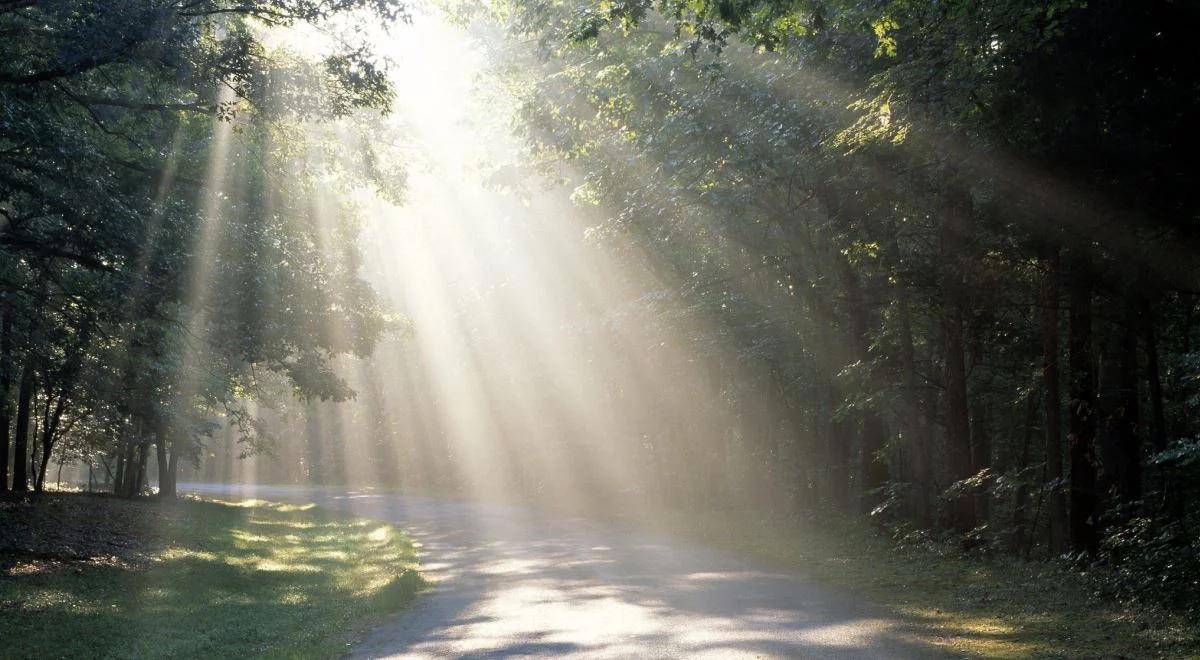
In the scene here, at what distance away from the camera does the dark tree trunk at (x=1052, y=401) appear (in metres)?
14.9

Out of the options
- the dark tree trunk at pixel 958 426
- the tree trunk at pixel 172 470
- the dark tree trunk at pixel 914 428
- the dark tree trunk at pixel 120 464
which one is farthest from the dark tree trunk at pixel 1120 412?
the tree trunk at pixel 172 470

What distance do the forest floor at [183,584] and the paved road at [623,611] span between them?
0.90 metres

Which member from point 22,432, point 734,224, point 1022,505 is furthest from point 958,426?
point 22,432

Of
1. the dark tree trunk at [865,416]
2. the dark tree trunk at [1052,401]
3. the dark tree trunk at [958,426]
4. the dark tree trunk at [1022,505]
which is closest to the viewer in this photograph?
the dark tree trunk at [1052,401]

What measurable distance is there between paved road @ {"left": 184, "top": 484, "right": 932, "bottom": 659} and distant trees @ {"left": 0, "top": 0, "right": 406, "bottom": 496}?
6.38m

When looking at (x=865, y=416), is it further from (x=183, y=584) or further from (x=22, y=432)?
(x=22, y=432)

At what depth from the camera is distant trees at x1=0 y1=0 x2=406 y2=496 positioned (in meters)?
12.3

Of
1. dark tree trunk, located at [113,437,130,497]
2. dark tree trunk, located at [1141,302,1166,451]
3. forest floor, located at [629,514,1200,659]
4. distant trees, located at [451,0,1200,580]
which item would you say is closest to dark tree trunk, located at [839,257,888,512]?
distant trees, located at [451,0,1200,580]

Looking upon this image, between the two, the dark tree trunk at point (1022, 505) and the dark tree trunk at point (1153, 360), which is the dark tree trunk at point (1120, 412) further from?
the dark tree trunk at point (1022, 505)

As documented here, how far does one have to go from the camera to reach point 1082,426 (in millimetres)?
14172

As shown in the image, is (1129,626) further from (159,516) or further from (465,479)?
(465,479)

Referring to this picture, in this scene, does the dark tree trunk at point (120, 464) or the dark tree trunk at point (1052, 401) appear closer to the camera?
the dark tree trunk at point (1052, 401)

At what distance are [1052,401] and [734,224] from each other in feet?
23.3

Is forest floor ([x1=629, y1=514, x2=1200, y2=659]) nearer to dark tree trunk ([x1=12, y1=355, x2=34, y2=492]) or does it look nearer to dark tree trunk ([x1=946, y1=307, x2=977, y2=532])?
dark tree trunk ([x1=946, y1=307, x2=977, y2=532])
